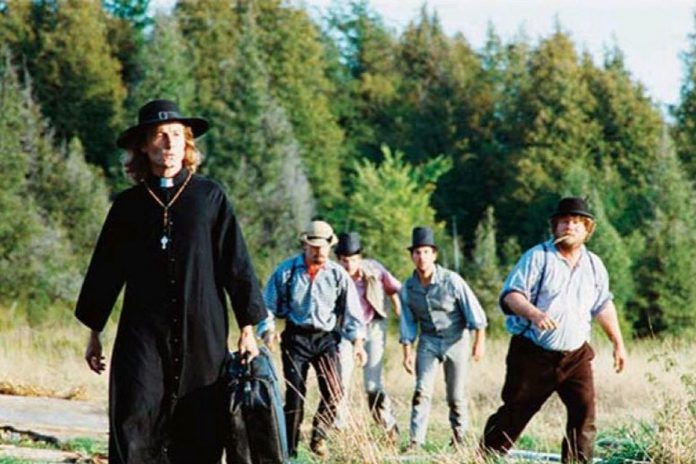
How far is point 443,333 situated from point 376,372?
190 centimetres

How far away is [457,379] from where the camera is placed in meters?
13.2

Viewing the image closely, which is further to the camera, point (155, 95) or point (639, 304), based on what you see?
point (155, 95)

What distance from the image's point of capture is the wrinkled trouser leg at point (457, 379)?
516 inches

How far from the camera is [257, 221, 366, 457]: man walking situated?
12.5m

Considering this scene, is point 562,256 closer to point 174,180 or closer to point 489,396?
point 174,180

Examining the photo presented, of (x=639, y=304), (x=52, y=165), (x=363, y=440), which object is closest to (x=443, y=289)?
(x=363, y=440)

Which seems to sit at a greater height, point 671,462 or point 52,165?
point 52,165

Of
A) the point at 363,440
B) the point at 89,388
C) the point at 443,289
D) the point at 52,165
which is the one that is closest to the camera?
the point at 363,440

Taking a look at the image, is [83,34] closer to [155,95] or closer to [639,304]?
[155,95]

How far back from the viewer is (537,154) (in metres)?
58.4

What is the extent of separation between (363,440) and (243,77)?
158 ft

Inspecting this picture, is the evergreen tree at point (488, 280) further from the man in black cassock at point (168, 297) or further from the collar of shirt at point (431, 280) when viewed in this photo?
the man in black cassock at point (168, 297)

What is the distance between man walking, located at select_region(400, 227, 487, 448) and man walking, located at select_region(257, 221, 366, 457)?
73cm

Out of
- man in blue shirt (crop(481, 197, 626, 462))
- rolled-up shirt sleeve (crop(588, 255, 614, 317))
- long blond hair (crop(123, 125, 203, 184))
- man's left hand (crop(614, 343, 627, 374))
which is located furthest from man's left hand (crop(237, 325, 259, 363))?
man's left hand (crop(614, 343, 627, 374))
